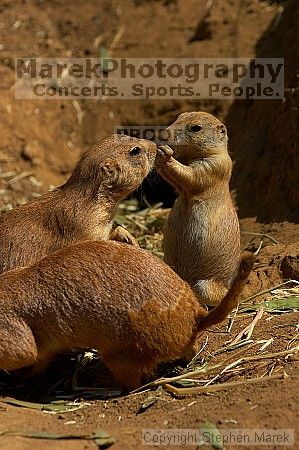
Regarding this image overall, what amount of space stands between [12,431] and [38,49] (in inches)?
335

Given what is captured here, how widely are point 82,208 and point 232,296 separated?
71.0 inches

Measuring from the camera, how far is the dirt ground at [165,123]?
4938 mm

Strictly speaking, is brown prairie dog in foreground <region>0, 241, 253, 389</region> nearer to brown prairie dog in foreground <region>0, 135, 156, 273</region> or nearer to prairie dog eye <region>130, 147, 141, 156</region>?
brown prairie dog in foreground <region>0, 135, 156, 273</region>

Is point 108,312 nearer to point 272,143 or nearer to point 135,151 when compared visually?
point 135,151

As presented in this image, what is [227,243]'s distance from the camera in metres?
7.43

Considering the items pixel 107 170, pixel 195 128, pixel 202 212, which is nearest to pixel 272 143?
pixel 195 128

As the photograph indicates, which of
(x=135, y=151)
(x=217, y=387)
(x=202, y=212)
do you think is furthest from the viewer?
(x=202, y=212)

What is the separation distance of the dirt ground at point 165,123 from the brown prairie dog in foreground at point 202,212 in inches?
17.0

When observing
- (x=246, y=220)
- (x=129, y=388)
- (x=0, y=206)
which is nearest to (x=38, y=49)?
(x=0, y=206)

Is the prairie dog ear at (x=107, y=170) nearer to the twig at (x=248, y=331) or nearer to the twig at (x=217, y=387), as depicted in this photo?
the twig at (x=248, y=331)

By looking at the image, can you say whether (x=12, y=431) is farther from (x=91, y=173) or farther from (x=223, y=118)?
(x=223, y=118)

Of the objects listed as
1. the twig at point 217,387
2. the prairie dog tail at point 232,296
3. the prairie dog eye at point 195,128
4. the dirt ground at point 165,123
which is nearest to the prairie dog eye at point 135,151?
the prairie dog eye at point 195,128

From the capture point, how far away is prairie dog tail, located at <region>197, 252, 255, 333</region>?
5.16m

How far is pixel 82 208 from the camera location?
21.6 feet
